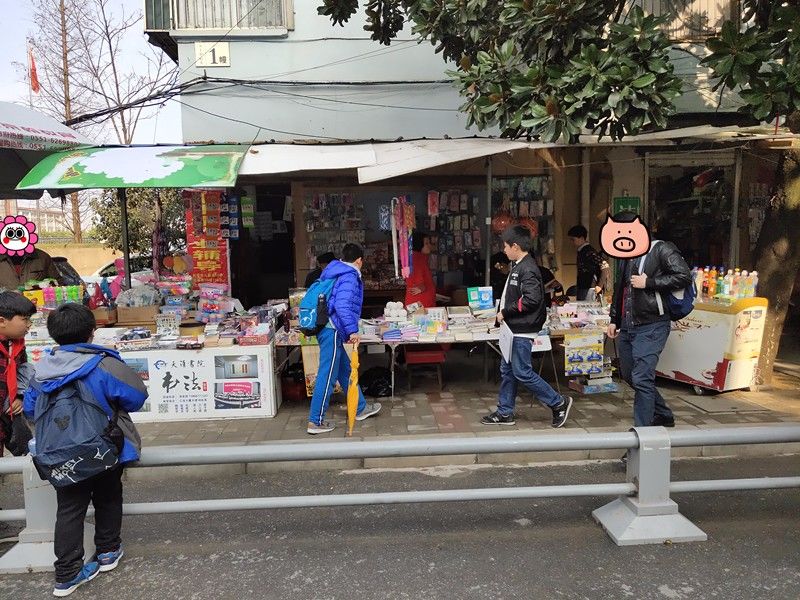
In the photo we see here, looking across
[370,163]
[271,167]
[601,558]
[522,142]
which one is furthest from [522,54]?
[601,558]

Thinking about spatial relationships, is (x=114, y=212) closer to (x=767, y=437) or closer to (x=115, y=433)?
(x=115, y=433)

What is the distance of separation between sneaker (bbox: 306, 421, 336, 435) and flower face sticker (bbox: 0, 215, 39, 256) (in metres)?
3.91

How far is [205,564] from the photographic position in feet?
11.8

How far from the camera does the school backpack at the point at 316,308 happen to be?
5.71m

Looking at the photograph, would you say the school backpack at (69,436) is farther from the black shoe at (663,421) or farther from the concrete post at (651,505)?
the black shoe at (663,421)

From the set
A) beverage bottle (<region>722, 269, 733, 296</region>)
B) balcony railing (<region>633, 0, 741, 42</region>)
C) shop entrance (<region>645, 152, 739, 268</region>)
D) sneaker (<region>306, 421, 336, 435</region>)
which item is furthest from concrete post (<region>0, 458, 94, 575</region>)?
balcony railing (<region>633, 0, 741, 42</region>)

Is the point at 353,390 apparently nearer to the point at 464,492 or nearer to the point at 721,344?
the point at 464,492

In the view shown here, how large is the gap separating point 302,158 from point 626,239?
3.66 m

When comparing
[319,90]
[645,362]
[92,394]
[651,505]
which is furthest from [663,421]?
[319,90]

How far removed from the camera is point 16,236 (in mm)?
6867

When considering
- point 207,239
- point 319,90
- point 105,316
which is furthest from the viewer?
point 319,90

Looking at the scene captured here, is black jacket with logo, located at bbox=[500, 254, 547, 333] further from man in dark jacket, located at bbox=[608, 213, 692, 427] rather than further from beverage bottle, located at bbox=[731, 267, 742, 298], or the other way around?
beverage bottle, located at bbox=[731, 267, 742, 298]

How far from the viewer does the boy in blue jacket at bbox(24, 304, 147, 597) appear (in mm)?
3084

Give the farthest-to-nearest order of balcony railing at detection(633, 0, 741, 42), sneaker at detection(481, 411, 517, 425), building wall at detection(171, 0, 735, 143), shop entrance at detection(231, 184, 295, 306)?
shop entrance at detection(231, 184, 295, 306), building wall at detection(171, 0, 735, 143), balcony railing at detection(633, 0, 741, 42), sneaker at detection(481, 411, 517, 425)
